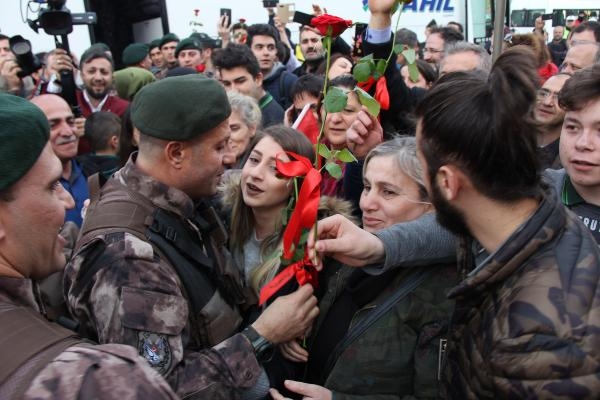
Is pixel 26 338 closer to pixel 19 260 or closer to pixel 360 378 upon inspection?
pixel 19 260

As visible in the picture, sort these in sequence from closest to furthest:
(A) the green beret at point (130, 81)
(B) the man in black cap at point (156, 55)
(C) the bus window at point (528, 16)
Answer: (A) the green beret at point (130, 81), (B) the man in black cap at point (156, 55), (C) the bus window at point (528, 16)

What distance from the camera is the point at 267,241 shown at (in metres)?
2.56

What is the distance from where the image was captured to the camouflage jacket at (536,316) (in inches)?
46.5

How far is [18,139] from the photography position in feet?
3.82

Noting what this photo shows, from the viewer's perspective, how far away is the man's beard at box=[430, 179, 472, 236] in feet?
4.71

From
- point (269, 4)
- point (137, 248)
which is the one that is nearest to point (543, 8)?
point (269, 4)

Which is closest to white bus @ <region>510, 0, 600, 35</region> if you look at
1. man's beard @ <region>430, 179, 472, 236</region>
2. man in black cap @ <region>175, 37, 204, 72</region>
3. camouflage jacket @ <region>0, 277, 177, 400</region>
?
man in black cap @ <region>175, 37, 204, 72</region>

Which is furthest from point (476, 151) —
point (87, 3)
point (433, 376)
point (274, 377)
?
point (87, 3)

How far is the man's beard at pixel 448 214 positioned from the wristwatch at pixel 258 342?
709 millimetres

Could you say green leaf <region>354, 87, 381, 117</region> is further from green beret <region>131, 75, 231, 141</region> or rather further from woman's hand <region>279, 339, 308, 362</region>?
woman's hand <region>279, 339, 308, 362</region>

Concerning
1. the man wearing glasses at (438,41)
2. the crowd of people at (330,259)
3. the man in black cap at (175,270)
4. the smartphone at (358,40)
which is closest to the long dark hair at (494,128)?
the crowd of people at (330,259)

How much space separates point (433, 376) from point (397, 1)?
1241 millimetres

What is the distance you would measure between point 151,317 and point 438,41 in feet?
18.6

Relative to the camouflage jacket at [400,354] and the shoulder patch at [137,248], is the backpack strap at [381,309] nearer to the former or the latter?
the camouflage jacket at [400,354]
